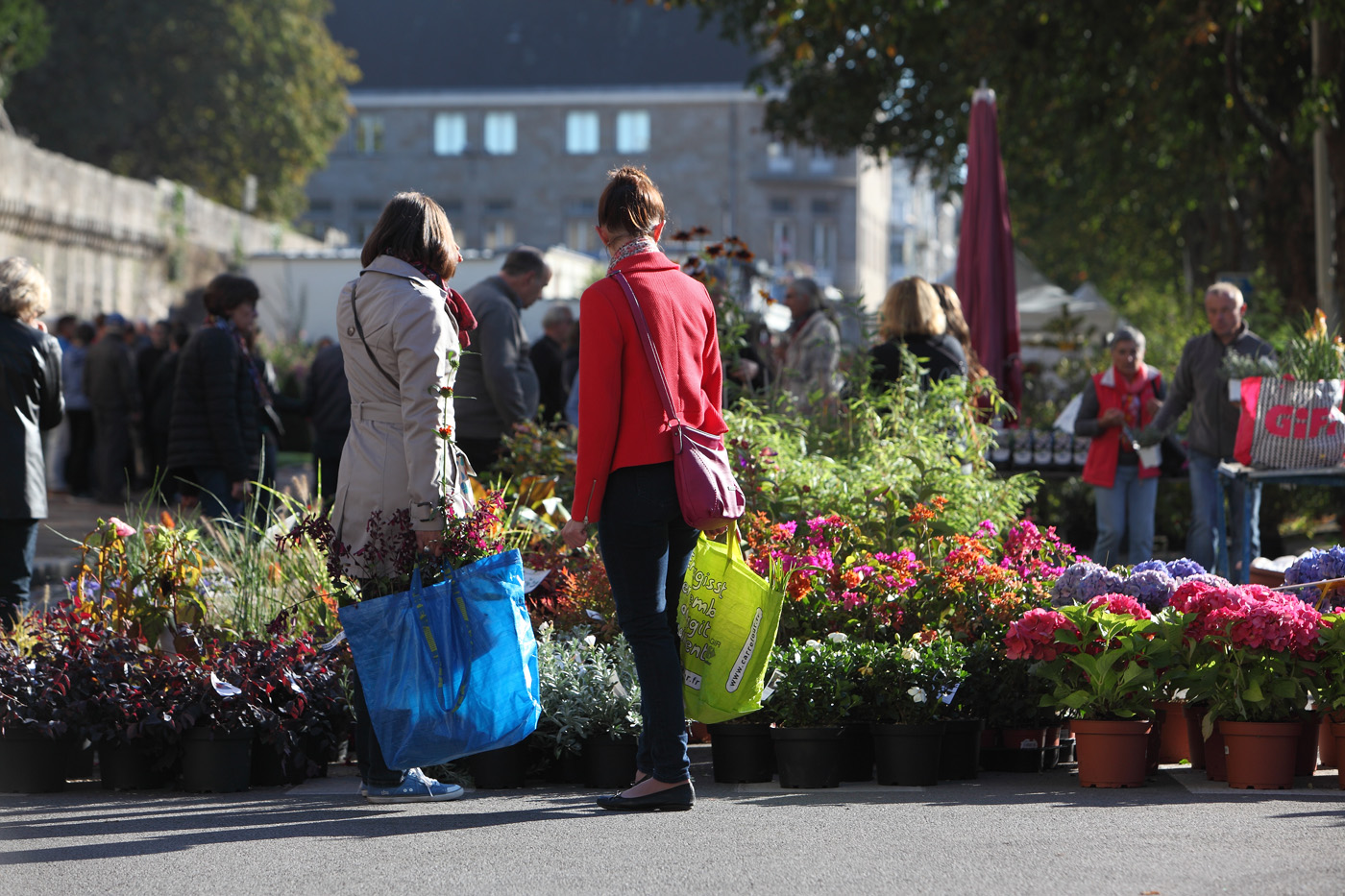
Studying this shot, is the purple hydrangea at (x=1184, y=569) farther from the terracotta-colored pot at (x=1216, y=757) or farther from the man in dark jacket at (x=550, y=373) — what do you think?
the man in dark jacket at (x=550, y=373)

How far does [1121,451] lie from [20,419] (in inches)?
236

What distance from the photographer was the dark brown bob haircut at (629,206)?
195 inches

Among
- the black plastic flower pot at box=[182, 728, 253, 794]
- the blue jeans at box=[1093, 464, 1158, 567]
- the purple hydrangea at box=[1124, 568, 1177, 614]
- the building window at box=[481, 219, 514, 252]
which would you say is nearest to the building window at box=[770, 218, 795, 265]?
the building window at box=[481, 219, 514, 252]

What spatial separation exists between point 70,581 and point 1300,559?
4.97 meters

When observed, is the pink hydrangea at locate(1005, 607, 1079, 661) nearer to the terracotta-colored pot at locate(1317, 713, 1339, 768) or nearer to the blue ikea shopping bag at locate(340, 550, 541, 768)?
the terracotta-colored pot at locate(1317, 713, 1339, 768)

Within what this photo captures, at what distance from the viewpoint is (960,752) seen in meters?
5.60

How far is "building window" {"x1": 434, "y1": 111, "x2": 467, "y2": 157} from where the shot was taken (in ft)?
196

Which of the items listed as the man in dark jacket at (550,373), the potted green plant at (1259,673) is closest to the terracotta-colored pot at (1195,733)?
the potted green plant at (1259,673)

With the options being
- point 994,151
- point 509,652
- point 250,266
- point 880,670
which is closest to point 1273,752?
point 880,670

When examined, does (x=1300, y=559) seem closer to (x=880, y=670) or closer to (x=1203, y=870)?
(x=880, y=670)

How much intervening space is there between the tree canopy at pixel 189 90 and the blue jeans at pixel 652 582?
129 feet

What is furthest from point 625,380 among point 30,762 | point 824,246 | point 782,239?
point 824,246

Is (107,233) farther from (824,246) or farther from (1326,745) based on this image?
(824,246)

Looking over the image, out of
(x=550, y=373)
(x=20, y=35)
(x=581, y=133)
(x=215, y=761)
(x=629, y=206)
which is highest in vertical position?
(x=581, y=133)
